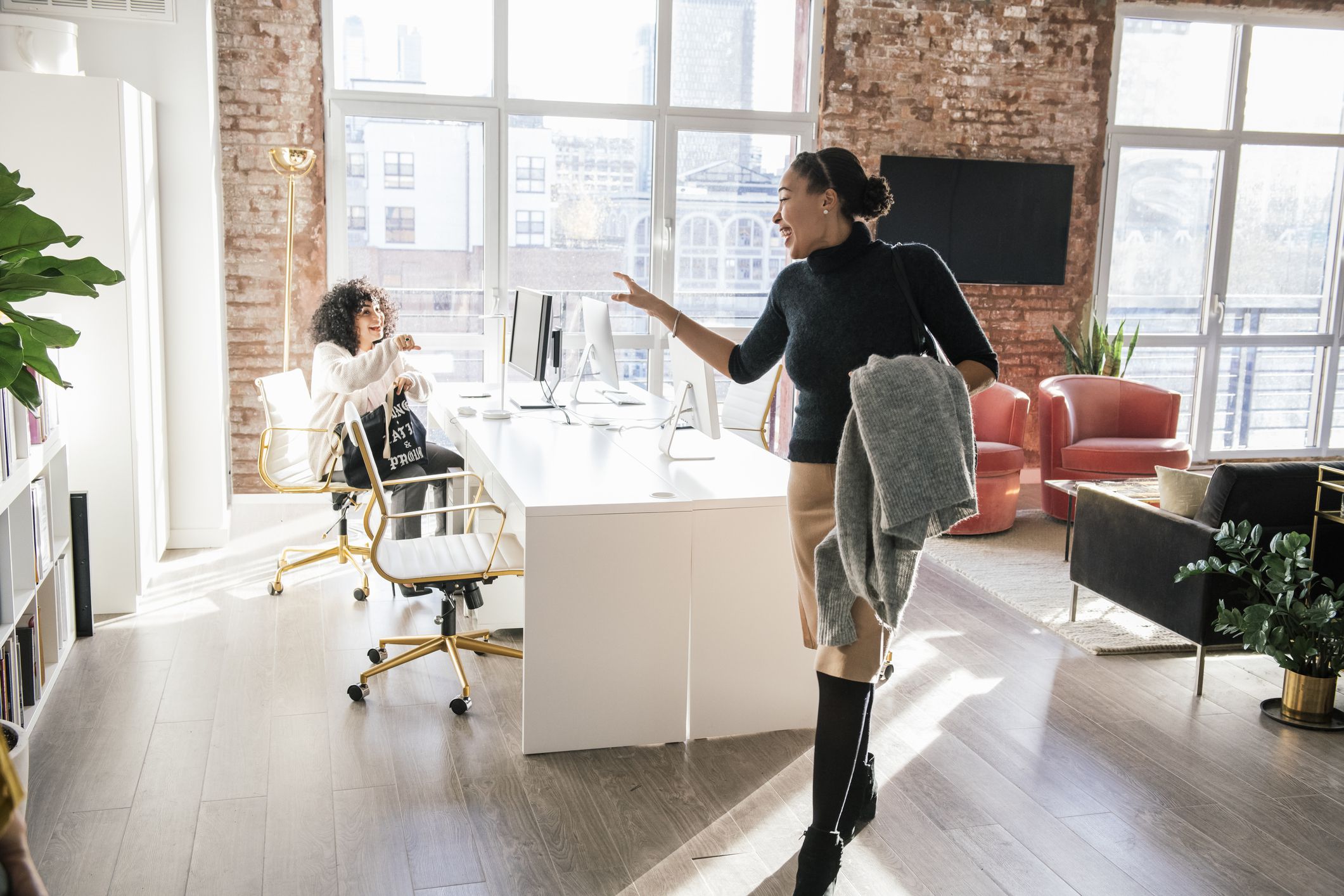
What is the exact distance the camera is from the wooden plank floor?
276cm

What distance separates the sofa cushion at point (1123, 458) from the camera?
617cm

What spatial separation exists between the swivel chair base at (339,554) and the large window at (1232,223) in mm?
5056

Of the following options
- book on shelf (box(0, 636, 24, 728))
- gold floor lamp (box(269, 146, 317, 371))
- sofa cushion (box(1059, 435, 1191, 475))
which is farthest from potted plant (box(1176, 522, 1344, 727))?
gold floor lamp (box(269, 146, 317, 371))

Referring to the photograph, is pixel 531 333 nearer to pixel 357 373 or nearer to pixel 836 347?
pixel 357 373

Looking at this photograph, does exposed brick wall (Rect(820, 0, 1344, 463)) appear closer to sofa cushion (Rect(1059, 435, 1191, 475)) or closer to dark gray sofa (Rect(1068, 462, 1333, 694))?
sofa cushion (Rect(1059, 435, 1191, 475))

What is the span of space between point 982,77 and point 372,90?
360 centimetres

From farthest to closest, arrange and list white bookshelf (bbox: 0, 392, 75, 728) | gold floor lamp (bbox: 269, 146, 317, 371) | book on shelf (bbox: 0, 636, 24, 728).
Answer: gold floor lamp (bbox: 269, 146, 317, 371), white bookshelf (bbox: 0, 392, 75, 728), book on shelf (bbox: 0, 636, 24, 728)

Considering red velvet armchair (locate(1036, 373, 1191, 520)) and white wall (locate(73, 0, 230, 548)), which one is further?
Result: red velvet armchair (locate(1036, 373, 1191, 520))

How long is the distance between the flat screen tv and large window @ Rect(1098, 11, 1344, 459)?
434 millimetres

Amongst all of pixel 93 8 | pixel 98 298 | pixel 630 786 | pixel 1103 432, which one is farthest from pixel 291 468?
pixel 1103 432

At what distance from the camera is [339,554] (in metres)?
5.10

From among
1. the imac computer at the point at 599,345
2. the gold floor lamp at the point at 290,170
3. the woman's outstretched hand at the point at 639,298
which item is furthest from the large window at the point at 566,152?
the woman's outstretched hand at the point at 639,298

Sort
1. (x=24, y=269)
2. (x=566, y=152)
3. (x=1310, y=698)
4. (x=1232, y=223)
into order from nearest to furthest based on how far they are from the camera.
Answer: (x=24, y=269), (x=1310, y=698), (x=566, y=152), (x=1232, y=223)

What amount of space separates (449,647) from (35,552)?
1289 mm
